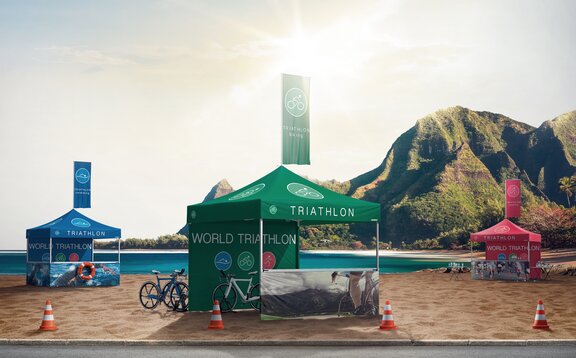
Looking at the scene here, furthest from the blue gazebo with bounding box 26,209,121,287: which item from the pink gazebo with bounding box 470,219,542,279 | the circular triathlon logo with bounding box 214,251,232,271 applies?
the pink gazebo with bounding box 470,219,542,279

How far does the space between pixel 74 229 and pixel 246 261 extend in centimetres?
1428

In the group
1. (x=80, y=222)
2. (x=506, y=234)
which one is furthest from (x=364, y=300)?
(x=506, y=234)

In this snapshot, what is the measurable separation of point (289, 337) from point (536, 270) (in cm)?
2661

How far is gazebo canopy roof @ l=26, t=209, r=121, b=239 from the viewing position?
104 feet

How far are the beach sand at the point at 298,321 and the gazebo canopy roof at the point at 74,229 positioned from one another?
501cm

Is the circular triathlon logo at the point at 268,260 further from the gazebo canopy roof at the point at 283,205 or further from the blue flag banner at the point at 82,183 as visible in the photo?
the blue flag banner at the point at 82,183

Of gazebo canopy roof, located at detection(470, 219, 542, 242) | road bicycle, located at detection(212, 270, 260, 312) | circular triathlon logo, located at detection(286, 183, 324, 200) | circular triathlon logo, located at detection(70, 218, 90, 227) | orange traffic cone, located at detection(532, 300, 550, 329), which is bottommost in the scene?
orange traffic cone, located at detection(532, 300, 550, 329)

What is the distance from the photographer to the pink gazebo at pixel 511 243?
36.5 meters

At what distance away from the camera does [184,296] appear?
20078 mm

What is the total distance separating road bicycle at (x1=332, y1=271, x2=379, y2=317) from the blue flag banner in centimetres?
1958

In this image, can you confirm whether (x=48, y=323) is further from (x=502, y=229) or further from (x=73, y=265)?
(x=502, y=229)

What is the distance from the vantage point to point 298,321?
17.3m

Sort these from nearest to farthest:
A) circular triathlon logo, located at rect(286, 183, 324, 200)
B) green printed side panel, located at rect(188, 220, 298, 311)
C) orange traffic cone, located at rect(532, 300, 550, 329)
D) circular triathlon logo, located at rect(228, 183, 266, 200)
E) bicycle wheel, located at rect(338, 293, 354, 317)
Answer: orange traffic cone, located at rect(532, 300, 550, 329)
bicycle wheel, located at rect(338, 293, 354, 317)
circular triathlon logo, located at rect(286, 183, 324, 200)
circular triathlon logo, located at rect(228, 183, 266, 200)
green printed side panel, located at rect(188, 220, 298, 311)

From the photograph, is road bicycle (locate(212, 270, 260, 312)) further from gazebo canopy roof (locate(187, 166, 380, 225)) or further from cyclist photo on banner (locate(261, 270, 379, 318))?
gazebo canopy roof (locate(187, 166, 380, 225))
